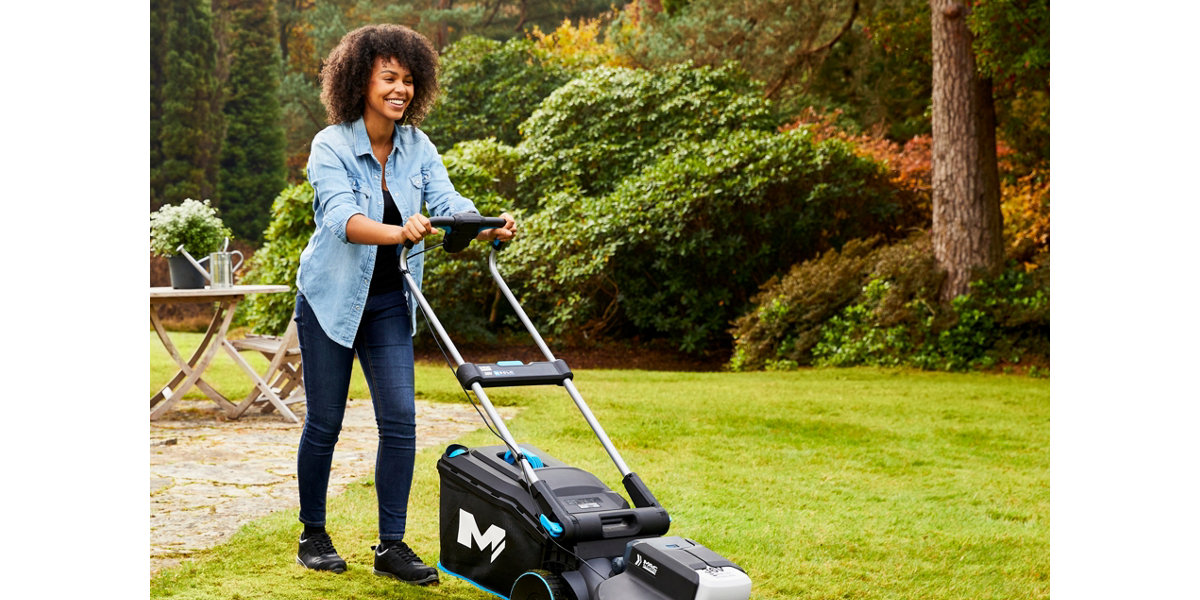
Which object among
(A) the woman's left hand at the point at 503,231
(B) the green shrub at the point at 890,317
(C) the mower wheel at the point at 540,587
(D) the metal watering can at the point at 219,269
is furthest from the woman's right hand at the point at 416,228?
(B) the green shrub at the point at 890,317

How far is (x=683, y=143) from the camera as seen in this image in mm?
10719

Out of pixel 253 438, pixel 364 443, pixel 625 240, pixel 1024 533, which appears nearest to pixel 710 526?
pixel 1024 533

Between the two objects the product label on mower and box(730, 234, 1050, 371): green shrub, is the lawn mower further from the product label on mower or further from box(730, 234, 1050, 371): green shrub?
box(730, 234, 1050, 371): green shrub

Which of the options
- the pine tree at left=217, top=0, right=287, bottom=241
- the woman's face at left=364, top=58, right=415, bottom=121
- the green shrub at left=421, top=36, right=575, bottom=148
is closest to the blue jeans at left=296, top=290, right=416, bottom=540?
the woman's face at left=364, top=58, right=415, bottom=121

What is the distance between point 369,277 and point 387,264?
11 cm

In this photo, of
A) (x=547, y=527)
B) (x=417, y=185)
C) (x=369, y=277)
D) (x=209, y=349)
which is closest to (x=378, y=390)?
(x=369, y=277)

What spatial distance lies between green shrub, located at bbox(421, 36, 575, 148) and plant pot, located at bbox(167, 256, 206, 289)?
8466 millimetres

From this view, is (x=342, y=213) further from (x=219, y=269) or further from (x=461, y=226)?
(x=219, y=269)

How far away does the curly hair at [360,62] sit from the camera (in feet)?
9.96

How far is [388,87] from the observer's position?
3.02 m

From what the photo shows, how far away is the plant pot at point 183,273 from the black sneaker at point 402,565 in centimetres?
333

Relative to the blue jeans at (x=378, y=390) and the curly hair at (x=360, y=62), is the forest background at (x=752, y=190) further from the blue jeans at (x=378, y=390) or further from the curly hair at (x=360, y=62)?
the blue jeans at (x=378, y=390)

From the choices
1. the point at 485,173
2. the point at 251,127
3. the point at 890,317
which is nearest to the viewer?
the point at 890,317

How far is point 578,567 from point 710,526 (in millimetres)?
1302
